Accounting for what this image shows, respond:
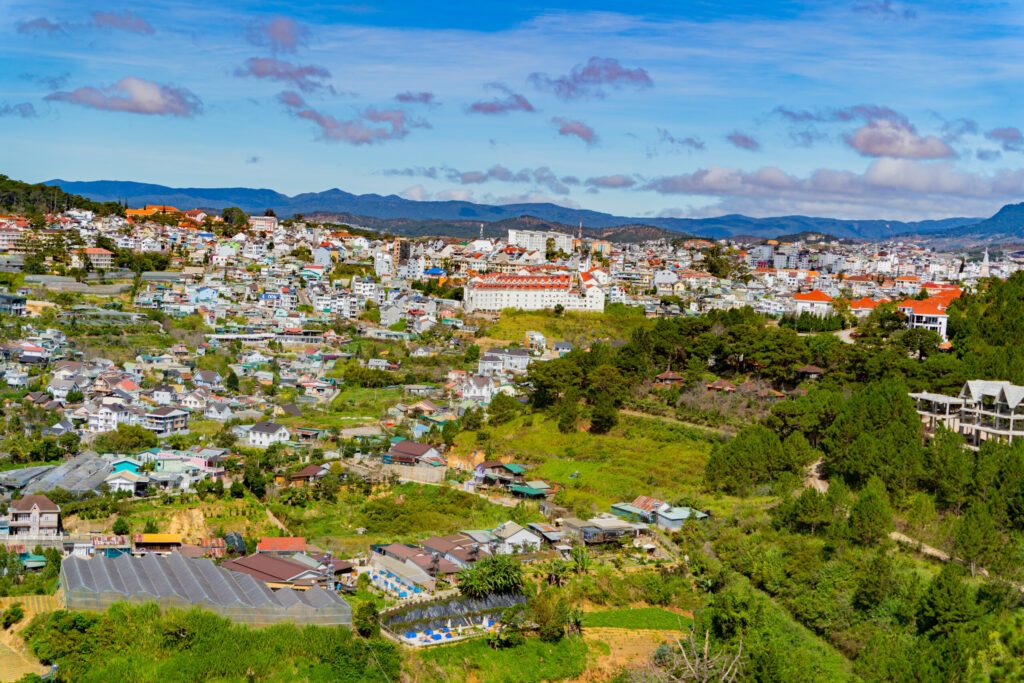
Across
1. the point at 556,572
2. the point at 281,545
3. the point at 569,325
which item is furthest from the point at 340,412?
the point at 556,572

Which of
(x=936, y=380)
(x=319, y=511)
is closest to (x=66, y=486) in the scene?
(x=319, y=511)

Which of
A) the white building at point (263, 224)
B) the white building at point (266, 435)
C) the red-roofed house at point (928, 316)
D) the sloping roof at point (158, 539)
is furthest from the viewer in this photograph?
the white building at point (263, 224)

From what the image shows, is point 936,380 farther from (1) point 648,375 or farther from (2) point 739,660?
(2) point 739,660

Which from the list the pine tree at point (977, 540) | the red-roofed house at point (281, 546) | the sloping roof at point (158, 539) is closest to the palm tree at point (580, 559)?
the red-roofed house at point (281, 546)

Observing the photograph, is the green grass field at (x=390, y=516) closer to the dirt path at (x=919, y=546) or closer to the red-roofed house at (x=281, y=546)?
the red-roofed house at (x=281, y=546)

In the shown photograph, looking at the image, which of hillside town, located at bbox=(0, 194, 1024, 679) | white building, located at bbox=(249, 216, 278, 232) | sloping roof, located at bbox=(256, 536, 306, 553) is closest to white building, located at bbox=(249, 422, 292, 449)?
hillside town, located at bbox=(0, 194, 1024, 679)

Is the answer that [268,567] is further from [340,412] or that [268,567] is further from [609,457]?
[340,412]
